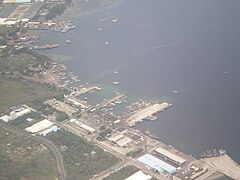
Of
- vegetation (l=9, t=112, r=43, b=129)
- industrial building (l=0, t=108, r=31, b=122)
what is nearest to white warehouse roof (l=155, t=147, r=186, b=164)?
vegetation (l=9, t=112, r=43, b=129)

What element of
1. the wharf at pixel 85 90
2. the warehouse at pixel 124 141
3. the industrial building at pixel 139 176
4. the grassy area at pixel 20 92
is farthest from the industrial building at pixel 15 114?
the industrial building at pixel 139 176

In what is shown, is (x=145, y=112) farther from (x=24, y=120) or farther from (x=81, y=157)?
(x=24, y=120)

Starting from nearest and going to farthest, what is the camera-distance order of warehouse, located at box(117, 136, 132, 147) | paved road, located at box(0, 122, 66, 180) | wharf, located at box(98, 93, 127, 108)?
paved road, located at box(0, 122, 66, 180)
warehouse, located at box(117, 136, 132, 147)
wharf, located at box(98, 93, 127, 108)

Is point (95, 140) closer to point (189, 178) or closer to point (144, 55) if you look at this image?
point (189, 178)

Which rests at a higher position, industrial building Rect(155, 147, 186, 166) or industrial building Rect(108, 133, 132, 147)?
industrial building Rect(108, 133, 132, 147)

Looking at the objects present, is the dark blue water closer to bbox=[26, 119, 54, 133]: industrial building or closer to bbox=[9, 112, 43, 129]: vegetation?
bbox=[26, 119, 54, 133]: industrial building
